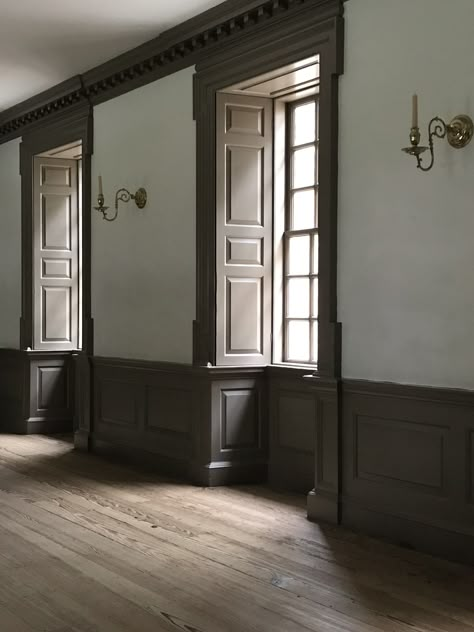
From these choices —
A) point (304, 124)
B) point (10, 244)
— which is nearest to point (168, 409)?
point (304, 124)

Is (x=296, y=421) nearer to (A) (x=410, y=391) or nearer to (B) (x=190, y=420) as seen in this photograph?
(B) (x=190, y=420)

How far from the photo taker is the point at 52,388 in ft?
29.6

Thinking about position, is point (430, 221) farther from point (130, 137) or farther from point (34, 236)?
point (34, 236)

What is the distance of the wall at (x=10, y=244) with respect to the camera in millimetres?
9188

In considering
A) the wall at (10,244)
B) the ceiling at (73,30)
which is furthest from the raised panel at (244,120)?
the wall at (10,244)

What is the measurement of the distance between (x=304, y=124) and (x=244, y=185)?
63 cm

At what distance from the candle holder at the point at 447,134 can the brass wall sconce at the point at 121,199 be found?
310 centimetres

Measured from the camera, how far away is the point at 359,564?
4.23 m

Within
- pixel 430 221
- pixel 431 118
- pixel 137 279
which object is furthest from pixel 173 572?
pixel 137 279

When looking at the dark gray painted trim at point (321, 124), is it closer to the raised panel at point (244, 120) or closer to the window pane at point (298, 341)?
the raised panel at point (244, 120)

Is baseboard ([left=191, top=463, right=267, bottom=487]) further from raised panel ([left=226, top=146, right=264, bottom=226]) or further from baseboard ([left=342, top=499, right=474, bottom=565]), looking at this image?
raised panel ([left=226, top=146, right=264, bottom=226])

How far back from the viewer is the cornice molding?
18.0 ft

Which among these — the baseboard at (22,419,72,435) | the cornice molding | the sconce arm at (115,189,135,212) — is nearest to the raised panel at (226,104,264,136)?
the cornice molding

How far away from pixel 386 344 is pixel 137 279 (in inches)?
116
